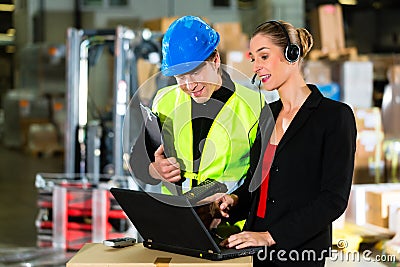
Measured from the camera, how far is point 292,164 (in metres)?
2.23

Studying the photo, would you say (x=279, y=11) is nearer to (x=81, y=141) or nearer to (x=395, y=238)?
(x=81, y=141)

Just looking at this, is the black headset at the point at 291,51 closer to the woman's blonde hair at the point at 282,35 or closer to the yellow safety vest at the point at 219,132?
the woman's blonde hair at the point at 282,35

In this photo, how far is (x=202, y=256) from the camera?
2129 mm

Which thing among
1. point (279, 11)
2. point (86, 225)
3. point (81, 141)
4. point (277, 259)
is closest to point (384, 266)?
point (277, 259)

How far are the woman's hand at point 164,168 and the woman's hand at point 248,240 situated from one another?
24cm

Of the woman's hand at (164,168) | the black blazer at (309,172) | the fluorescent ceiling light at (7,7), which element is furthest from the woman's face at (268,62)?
the fluorescent ceiling light at (7,7)

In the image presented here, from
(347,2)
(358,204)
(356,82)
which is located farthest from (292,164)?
(347,2)

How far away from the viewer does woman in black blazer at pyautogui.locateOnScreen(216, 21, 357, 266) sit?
2.18 metres

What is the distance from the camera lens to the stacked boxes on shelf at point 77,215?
693 centimetres

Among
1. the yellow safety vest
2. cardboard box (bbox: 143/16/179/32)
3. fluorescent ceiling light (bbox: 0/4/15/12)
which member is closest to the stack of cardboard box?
cardboard box (bbox: 143/16/179/32)

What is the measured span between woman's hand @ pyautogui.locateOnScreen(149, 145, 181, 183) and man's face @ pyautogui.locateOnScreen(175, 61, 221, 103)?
187 millimetres

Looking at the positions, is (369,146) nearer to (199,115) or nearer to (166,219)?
(199,115)

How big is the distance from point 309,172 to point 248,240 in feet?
0.88

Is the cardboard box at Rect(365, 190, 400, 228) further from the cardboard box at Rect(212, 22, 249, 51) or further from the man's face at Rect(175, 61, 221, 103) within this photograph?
the cardboard box at Rect(212, 22, 249, 51)
